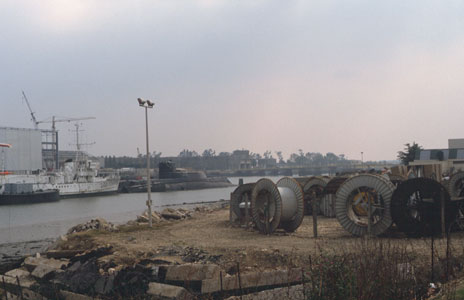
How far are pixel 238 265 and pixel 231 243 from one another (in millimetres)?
8114

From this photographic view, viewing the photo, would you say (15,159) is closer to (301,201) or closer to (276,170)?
(301,201)

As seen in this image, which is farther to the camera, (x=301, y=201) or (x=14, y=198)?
(x=14, y=198)

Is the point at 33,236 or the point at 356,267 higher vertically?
the point at 356,267

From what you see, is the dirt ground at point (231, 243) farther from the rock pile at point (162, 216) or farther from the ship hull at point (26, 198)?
the ship hull at point (26, 198)

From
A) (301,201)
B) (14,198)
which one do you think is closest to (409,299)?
(301,201)

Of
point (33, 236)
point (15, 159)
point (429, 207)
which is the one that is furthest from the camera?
point (15, 159)

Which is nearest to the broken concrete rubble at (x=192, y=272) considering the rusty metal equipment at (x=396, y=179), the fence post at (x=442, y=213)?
the fence post at (x=442, y=213)

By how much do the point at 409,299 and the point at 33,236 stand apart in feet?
89.2

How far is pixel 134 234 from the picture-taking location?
1912cm

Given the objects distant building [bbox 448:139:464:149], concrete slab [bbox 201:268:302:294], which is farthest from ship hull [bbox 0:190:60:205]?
concrete slab [bbox 201:268:302:294]

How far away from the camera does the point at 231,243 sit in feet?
48.4

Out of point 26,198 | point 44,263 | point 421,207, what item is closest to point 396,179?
point 421,207

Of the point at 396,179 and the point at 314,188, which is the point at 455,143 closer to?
the point at 314,188

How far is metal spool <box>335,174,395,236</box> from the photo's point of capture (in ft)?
46.7
